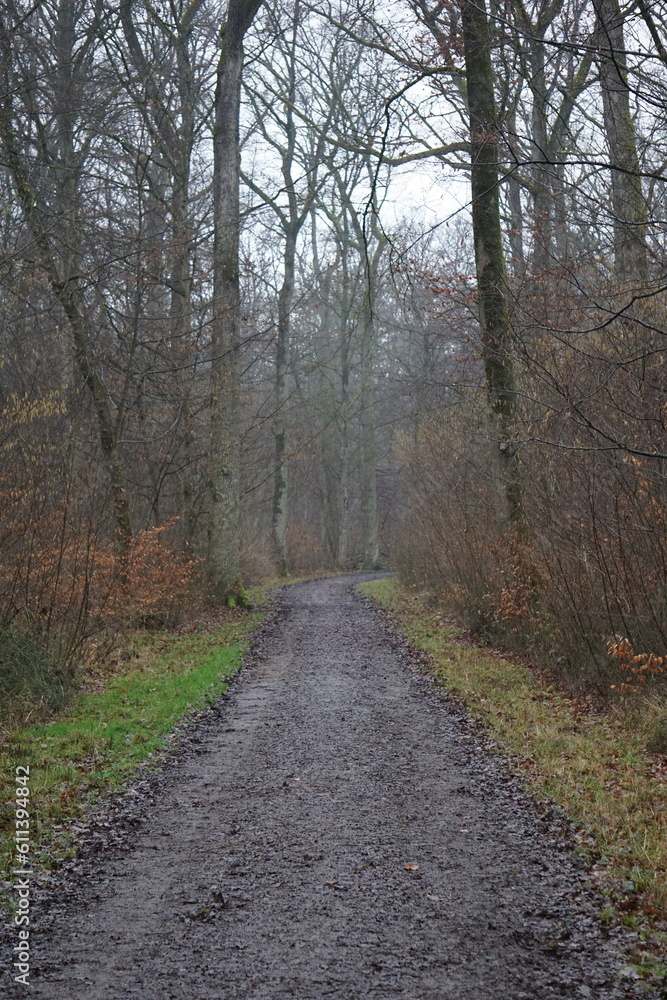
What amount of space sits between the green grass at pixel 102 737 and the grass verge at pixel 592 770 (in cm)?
325

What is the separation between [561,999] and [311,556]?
33.2 metres

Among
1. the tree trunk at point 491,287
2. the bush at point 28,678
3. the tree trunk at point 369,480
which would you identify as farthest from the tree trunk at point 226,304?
the tree trunk at point 369,480

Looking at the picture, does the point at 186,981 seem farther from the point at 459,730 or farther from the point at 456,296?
the point at 456,296

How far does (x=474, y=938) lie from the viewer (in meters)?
4.15

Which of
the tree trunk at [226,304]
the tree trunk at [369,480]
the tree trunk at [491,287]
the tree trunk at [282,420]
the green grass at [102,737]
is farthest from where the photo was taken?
the tree trunk at [369,480]

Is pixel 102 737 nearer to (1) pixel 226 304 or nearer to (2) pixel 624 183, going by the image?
(2) pixel 624 183

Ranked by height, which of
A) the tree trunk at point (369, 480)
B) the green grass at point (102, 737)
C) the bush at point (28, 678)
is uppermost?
the tree trunk at point (369, 480)

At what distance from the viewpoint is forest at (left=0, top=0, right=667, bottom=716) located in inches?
337

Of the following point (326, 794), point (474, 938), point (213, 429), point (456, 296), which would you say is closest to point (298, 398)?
point (213, 429)

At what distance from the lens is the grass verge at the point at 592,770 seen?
466cm

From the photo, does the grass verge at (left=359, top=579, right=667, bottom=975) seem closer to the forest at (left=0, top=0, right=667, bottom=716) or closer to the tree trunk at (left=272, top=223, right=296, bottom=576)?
the forest at (left=0, top=0, right=667, bottom=716)

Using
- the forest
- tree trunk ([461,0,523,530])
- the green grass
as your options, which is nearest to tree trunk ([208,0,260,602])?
the forest

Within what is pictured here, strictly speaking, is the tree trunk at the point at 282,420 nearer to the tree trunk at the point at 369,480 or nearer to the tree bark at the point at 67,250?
the tree trunk at the point at 369,480

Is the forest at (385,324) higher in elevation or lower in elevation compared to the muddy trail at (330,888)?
higher
